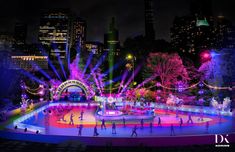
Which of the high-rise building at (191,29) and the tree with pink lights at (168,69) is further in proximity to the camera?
the high-rise building at (191,29)

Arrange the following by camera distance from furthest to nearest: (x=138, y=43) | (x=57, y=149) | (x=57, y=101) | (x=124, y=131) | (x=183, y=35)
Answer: (x=183, y=35) < (x=138, y=43) < (x=57, y=101) < (x=124, y=131) < (x=57, y=149)

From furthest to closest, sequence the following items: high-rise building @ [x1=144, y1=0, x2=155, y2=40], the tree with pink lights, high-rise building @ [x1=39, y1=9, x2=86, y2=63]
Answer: high-rise building @ [x1=144, y1=0, x2=155, y2=40] → high-rise building @ [x1=39, y1=9, x2=86, y2=63] → the tree with pink lights

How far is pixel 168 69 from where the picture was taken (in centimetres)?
4319

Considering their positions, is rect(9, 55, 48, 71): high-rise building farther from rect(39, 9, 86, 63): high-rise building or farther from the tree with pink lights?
the tree with pink lights

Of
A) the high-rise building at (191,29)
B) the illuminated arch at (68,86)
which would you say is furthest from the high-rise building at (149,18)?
the illuminated arch at (68,86)

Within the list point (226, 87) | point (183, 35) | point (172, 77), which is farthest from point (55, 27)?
point (226, 87)

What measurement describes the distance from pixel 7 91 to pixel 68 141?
30572 millimetres

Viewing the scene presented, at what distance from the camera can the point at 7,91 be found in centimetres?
4272

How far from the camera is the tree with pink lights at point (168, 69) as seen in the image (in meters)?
42.5

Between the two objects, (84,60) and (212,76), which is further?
(84,60)

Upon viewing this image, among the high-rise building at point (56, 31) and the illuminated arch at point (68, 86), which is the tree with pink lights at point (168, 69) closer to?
the illuminated arch at point (68, 86)

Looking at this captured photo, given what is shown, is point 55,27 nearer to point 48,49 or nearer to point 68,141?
point 48,49

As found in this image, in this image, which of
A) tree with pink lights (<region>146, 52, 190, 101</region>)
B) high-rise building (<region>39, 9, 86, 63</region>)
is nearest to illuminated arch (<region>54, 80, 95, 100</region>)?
tree with pink lights (<region>146, 52, 190, 101</region>)

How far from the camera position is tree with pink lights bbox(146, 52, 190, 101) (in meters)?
42.5
